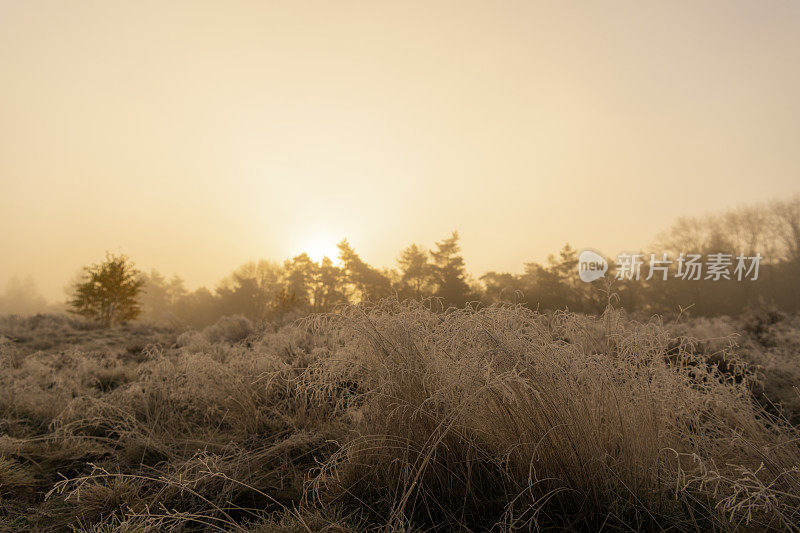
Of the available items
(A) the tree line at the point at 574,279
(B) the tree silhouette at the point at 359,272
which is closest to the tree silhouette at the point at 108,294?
(A) the tree line at the point at 574,279

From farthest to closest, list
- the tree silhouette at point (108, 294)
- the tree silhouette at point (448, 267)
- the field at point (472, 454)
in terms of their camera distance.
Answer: the tree silhouette at point (108, 294)
the tree silhouette at point (448, 267)
the field at point (472, 454)

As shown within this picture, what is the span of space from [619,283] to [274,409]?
23.8 metres

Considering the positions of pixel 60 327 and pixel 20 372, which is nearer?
pixel 20 372

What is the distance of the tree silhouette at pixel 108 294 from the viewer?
25547 millimetres

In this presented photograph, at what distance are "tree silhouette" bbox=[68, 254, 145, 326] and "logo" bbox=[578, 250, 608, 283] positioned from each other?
27444 millimetres

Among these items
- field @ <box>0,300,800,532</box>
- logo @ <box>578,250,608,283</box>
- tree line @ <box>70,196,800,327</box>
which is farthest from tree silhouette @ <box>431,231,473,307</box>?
field @ <box>0,300,800,532</box>

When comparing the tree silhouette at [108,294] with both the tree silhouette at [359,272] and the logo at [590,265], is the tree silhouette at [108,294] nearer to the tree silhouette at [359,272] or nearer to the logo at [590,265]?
the tree silhouette at [359,272]

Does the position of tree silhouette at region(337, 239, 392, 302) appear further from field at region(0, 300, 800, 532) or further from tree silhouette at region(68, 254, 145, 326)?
field at region(0, 300, 800, 532)

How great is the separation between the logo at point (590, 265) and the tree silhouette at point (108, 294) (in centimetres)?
2744

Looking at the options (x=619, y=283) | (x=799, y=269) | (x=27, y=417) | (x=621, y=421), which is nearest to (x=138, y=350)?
(x=27, y=417)

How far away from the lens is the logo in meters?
21.5

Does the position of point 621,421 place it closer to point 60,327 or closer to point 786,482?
point 786,482

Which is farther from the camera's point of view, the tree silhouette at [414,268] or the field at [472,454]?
the tree silhouette at [414,268]

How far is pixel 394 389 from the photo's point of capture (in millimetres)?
2324
